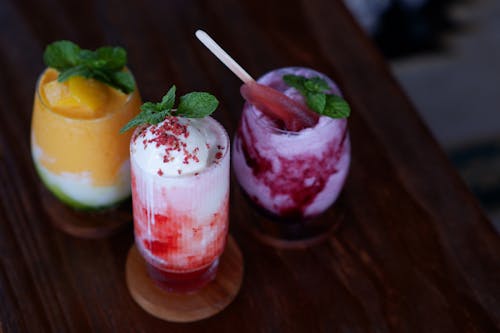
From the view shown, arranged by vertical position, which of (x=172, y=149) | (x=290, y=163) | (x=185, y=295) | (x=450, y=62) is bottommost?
(x=450, y=62)

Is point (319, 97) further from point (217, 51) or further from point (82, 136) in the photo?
point (82, 136)

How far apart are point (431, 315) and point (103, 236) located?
48 cm

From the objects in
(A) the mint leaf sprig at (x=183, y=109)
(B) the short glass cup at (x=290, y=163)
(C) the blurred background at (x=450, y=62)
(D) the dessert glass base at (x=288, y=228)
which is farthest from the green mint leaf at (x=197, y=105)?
(C) the blurred background at (x=450, y=62)

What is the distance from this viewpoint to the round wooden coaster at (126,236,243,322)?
934 millimetres

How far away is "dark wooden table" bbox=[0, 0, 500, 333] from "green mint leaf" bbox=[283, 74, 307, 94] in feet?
0.74

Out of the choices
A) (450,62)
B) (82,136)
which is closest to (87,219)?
(82,136)

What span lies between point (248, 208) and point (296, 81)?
233 millimetres

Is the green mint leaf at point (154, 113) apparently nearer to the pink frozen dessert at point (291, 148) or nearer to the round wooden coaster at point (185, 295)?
the pink frozen dessert at point (291, 148)

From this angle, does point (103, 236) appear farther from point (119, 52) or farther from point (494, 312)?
point (494, 312)

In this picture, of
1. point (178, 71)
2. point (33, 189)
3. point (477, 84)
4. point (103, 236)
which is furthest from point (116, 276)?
point (477, 84)

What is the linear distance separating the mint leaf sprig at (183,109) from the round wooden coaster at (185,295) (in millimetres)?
248

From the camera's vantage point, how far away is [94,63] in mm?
908

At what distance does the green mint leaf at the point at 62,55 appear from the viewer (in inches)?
36.5

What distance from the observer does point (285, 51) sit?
50.6 inches
